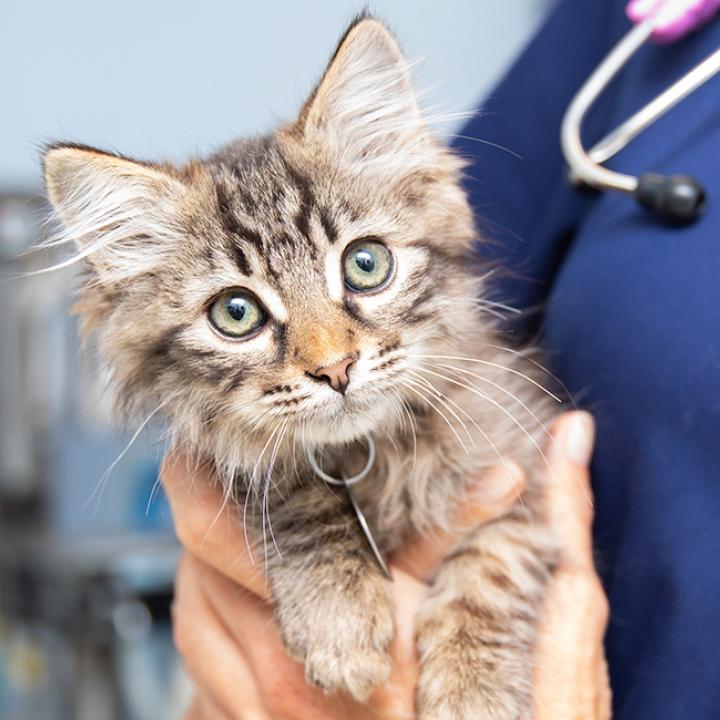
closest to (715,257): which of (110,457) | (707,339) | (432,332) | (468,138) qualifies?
(707,339)

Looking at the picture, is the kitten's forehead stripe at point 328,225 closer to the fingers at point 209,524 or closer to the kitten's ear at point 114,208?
the kitten's ear at point 114,208

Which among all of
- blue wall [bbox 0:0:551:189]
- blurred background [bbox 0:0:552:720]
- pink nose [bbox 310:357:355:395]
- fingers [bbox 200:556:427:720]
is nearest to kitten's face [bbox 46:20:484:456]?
pink nose [bbox 310:357:355:395]

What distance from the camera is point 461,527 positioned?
1.10 meters

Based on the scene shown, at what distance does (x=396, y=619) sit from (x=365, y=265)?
427 millimetres

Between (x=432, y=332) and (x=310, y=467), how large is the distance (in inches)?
9.1

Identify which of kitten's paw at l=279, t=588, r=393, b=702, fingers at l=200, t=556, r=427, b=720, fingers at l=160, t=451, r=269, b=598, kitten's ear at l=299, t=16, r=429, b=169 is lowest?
fingers at l=200, t=556, r=427, b=720

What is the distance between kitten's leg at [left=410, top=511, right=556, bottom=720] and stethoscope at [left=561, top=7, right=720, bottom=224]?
429 mm

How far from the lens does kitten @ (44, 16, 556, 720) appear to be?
3.18 feet

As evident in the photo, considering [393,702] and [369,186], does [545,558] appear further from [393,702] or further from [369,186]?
[369,186]

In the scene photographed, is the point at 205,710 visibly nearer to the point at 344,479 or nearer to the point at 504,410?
the point at 344,479

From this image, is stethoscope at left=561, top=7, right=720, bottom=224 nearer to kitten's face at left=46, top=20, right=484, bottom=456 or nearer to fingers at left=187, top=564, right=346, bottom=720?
kitten's face at left=46, top=20, right=484, bottom=456

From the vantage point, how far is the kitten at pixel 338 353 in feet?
3.18

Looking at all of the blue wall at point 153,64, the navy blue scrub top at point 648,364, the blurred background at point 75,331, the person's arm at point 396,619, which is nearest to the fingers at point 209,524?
the person's arm at point 396,619

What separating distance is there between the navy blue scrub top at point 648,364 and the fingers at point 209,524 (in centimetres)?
46
